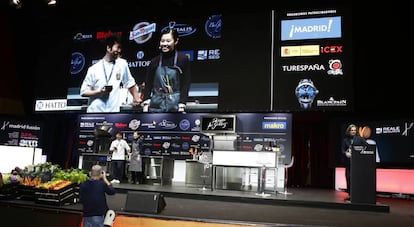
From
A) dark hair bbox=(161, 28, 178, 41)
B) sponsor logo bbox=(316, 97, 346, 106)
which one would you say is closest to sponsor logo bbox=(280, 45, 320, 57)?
sponsor logo bbox=(316, 97, 346, 106)

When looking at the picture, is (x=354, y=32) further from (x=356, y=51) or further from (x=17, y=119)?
(x=17, y=119)

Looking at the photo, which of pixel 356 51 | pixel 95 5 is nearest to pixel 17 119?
pixel 95 5

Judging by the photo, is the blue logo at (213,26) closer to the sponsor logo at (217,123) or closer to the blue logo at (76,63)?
the sponsor logo at (217,123)

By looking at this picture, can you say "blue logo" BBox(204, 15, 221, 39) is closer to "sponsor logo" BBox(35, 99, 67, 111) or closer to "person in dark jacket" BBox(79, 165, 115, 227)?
"sponsor logo" BBox(35, 99, 67, 111)

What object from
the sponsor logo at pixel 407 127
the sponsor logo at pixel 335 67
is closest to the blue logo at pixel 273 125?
the sponsor logo at pixel 335 67

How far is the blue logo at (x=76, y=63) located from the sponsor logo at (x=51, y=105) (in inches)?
38.5

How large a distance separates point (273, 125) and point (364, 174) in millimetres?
4280

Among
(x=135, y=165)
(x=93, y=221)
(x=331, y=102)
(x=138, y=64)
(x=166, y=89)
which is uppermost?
(x=138, y=64)

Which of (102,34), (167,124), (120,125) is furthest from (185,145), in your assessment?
(102,34)

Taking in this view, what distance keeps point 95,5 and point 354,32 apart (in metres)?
7.61

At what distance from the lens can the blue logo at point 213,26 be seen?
10.5m

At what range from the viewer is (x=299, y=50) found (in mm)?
9797

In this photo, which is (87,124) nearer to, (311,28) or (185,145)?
(185,145)

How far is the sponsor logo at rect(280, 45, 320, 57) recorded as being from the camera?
381 inches
